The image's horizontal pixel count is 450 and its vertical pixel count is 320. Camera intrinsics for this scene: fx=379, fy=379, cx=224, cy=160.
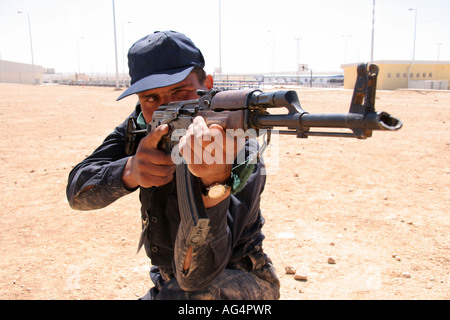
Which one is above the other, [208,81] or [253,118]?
[208,81]

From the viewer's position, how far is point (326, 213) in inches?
193

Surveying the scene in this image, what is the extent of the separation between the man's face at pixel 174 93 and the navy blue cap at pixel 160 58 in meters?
0.07

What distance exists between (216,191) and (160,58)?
102cm

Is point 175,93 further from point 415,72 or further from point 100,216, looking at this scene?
point 415,72

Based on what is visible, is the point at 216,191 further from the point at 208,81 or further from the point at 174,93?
the point at 208,81

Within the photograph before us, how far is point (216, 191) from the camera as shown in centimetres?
184

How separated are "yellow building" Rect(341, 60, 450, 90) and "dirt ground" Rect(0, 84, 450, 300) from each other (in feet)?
117

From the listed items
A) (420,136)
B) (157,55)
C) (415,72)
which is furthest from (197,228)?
(415,72)

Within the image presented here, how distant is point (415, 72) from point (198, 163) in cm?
4802

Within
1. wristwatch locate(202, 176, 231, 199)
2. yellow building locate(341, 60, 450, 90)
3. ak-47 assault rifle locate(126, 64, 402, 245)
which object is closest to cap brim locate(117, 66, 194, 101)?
ak-47 assault rifle locate(126, 64, 402, 245)

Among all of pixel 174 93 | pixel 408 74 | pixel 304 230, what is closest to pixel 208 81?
pixel 174 93

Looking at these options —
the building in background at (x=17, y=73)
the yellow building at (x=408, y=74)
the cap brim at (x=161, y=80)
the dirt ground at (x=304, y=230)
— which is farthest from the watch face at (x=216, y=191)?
the building in background at (x=17, y=73)

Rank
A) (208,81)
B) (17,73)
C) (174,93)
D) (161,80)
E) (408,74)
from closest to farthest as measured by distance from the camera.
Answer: (161,80)
(174,93)
(208,81)
(408,74)
(17,73)

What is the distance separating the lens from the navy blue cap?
91.0 inches
